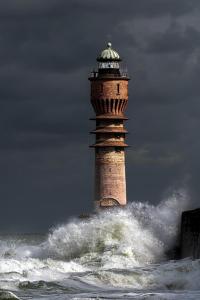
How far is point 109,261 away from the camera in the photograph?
45938 mm

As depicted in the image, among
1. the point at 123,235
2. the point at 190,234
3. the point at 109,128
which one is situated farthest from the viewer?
the point at 109,128

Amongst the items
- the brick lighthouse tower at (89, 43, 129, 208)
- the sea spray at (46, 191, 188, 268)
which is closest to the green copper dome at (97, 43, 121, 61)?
the brick lighthouse tower at (89, 43, 129, 208)

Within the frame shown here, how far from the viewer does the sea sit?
36656 millimetres

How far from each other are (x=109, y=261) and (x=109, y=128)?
957 cm

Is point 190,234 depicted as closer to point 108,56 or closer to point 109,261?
point 109,261

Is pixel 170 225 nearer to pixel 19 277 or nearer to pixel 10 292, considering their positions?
pixel 19 277

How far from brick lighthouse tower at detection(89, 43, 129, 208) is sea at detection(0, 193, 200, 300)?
197 centimetres

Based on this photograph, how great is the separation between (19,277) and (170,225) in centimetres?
1094

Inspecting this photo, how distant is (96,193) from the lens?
53.5 meters

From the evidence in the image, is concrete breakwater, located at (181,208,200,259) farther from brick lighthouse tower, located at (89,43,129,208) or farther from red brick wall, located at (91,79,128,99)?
red brick wall, located at (91,79,128,99)

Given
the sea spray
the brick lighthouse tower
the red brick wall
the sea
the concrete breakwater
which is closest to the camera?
the sea

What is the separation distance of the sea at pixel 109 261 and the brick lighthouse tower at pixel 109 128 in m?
1.97

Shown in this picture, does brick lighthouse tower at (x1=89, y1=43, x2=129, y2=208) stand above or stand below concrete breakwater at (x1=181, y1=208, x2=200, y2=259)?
above

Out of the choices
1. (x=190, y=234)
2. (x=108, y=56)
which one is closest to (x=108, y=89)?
(x=108, y=56)
